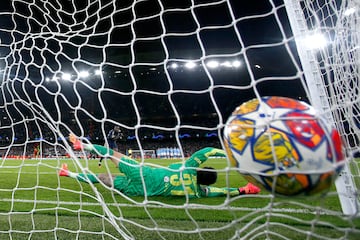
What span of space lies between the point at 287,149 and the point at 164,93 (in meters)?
0.64

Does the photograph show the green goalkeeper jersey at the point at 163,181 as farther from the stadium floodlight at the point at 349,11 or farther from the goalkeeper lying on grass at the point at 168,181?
the stadium floodlight at the point at 349,11

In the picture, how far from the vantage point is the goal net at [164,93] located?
1505mm

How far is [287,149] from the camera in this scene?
0.90 metres

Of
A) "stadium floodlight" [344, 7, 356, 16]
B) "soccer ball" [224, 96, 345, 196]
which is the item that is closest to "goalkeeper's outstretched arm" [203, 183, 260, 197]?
"stadium floodlight" [344, 7, 356, 16]

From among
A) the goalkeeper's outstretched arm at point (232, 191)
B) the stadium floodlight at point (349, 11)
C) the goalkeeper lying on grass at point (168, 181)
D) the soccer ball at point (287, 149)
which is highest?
the stadium floodlight at point (349, 11)

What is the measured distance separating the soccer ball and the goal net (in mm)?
63

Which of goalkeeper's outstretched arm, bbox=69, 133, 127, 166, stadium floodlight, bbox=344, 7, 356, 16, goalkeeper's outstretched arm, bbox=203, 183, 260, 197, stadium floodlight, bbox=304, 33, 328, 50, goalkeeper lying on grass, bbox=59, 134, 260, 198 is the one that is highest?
stadium floodlight, bbox=344, 7, 356, 16

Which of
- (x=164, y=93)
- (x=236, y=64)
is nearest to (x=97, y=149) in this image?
(x=164, y=93)

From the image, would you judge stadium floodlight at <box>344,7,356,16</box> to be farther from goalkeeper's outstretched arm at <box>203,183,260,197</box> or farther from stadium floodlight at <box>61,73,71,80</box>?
goalkeeper's outstretched arm at <box>203,183,260,197</box>

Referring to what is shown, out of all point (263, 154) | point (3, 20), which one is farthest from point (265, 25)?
point (263, 154)

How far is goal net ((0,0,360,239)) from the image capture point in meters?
1.50

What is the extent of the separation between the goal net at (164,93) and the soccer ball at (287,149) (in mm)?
63

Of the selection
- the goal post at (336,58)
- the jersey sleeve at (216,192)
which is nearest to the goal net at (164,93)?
the goal post at (336,58)

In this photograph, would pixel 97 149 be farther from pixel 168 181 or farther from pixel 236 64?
pixel 236 64
